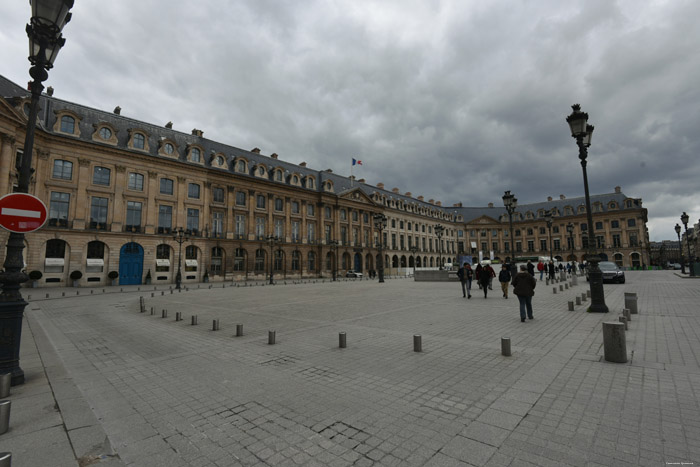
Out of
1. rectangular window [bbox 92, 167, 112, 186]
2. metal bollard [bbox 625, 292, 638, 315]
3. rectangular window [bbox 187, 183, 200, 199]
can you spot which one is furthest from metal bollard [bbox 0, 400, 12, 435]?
rectangular window [bbox 187, 183, 200, 199]

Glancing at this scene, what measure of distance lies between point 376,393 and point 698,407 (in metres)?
4.11

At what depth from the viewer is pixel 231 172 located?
47.6m

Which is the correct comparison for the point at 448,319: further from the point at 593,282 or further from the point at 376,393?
the point at 376,393

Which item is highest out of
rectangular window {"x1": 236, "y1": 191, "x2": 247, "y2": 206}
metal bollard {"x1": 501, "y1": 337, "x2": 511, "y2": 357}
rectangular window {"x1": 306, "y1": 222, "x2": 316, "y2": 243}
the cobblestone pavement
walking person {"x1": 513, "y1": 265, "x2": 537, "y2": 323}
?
rectangular window {"x1": 236, "y1": 191, "x2": 247, "y2": 206}

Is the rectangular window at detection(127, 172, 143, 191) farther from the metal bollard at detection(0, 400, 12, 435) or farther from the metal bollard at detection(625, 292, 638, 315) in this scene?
the metal bollard at detection(625, 292, 638, 315)

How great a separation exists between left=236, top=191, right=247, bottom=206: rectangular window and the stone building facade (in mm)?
146

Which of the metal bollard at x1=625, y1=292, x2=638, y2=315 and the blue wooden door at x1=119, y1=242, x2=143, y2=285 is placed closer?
the metal bollard at x1=625, y1=292, x2=638, y2=315

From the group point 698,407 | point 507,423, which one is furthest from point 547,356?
point 507,423

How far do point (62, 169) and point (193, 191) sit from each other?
13.2 meters

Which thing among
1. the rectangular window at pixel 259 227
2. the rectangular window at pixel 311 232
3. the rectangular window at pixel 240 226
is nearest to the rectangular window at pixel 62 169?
the rectangular window at pixel 240 226

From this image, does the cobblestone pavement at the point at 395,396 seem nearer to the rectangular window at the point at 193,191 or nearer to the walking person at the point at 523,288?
the walking person at the point at 523,288

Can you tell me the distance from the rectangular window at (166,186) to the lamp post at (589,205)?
42.6 metres

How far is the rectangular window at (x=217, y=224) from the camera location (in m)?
45.2

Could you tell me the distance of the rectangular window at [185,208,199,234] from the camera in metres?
43.1
